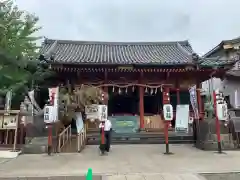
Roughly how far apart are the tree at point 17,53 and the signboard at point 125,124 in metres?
4.89

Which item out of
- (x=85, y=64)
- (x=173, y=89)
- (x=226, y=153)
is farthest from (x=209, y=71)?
(x=85, y=64)

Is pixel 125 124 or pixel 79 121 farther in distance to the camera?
pixel 125 124

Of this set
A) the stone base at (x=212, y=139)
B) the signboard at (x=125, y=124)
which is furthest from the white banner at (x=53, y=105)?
the stone base at (x=212, y=139)

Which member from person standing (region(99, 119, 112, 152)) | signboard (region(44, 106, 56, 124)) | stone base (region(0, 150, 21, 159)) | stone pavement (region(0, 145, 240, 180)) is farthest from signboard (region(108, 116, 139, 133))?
stone base (region(0, 150, 21, 159))

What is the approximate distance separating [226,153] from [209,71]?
6376 millimetres

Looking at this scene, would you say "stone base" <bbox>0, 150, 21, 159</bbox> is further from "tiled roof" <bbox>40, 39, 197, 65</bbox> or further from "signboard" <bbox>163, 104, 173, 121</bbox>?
"tiled roof" <bbox>40, 39, 197, 65</bbox>

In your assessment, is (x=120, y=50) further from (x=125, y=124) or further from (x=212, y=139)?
(x=212, y=139)

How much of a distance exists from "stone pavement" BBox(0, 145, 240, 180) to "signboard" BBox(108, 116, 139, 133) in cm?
388

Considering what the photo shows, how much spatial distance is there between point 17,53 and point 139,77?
7192 millimetres

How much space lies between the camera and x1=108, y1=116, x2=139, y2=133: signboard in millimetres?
15055

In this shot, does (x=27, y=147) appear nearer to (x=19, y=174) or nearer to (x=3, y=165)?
(x=3, y=165)

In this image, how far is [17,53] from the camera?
42.5 feet

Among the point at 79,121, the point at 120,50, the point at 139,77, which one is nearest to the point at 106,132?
the point at 79,121

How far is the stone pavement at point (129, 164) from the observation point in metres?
7.28
